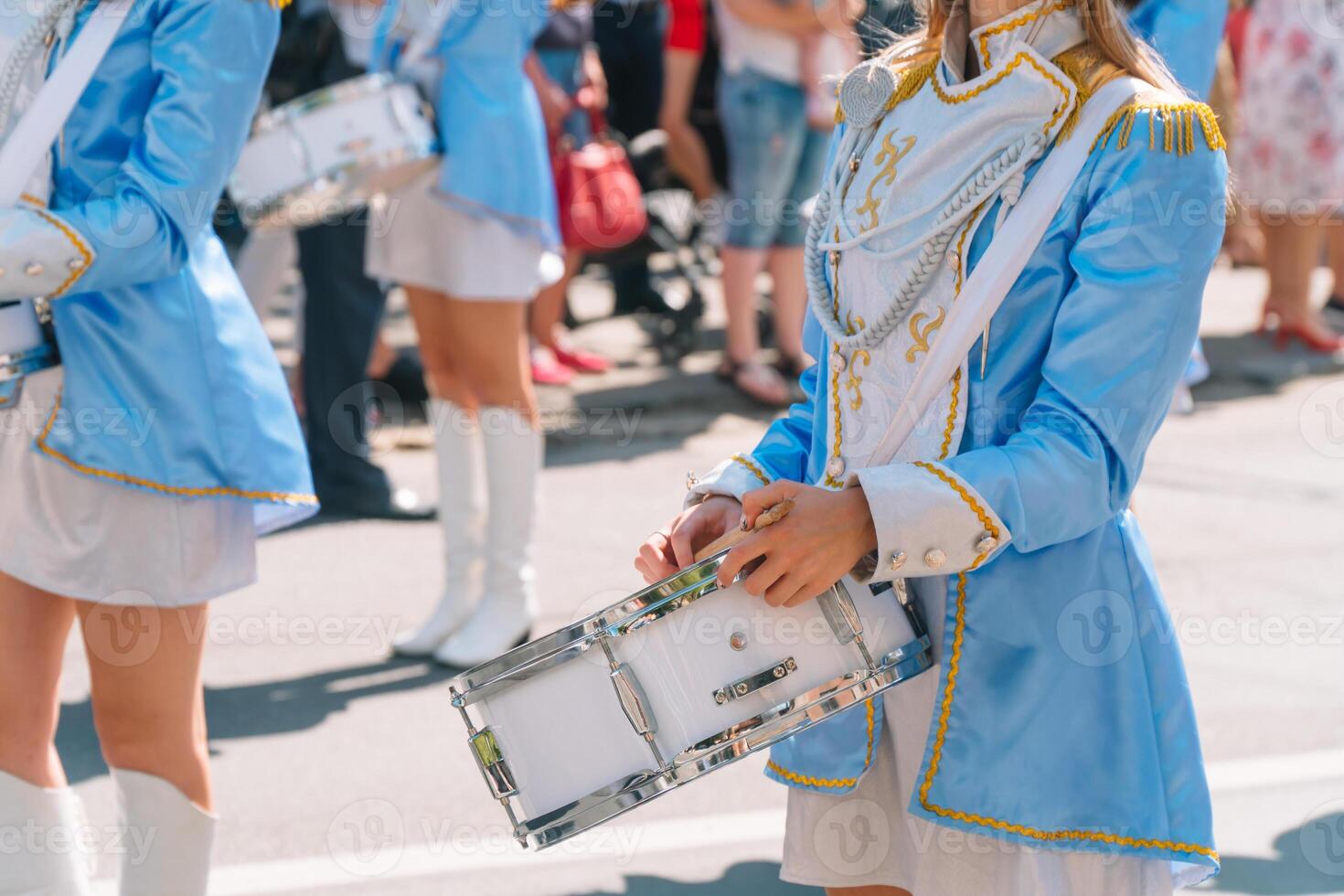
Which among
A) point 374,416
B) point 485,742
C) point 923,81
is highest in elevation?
point 923,81

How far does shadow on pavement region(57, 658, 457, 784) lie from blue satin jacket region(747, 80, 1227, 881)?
102 inches

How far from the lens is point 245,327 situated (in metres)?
2.55

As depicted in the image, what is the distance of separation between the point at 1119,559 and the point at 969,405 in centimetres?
24

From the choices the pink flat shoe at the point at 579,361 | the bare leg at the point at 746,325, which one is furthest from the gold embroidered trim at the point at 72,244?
the pink flat shoe at the point at 579,361

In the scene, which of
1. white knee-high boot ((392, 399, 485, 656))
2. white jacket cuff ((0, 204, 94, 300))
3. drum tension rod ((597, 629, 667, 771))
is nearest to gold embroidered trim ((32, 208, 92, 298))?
white jacket cuff ((0, 204, 94, 300))

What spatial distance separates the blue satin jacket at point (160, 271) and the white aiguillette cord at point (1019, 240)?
→ 1114mm

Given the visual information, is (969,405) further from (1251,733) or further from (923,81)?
(1251,733)

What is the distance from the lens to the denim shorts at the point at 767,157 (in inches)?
274

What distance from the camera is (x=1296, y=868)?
11.4ft

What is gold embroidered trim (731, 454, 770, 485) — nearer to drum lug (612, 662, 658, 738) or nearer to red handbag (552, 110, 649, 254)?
drum lug (612, 662, 658, 738)

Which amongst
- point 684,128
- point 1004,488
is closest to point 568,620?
point 1004,488

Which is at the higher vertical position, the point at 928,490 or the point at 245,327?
the point at 928,490

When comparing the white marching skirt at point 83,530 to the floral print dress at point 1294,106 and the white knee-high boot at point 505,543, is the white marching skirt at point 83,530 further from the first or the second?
the floral print dress at point 1294,106

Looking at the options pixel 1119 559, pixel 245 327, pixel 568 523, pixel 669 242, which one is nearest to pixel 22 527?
pixel 245 327
